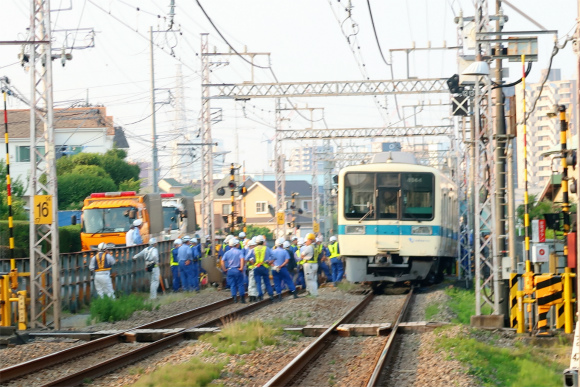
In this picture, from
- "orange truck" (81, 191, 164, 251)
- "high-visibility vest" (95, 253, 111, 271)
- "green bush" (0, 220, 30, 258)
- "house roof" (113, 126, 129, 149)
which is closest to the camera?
"high-visibility vest" (95, 253, 111, 271)

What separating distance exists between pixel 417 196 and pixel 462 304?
11.4 ft

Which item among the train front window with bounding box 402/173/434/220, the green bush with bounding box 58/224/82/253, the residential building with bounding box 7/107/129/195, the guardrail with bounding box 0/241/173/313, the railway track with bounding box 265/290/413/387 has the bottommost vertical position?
the railway track with bounding box 265/290/413/387

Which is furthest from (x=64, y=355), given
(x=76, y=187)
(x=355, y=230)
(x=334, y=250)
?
(x=76, y=187)

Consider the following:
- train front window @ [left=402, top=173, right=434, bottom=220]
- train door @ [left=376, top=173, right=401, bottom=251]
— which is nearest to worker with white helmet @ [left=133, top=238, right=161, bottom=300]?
train door @ [left=376, top=173, right=401, bottom=251]

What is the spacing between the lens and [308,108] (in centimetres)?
4481

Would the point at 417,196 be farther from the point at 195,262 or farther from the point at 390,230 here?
the point at 195,262

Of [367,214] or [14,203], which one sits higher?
[14,203]

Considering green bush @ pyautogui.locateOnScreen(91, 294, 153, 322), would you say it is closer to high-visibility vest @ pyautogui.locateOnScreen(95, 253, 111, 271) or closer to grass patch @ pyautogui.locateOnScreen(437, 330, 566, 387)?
high-visibility vest @ pyautogui.locateOnScreen(95, 253, 111, 271)

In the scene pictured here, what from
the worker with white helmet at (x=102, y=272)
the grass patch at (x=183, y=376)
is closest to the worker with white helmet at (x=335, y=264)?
the worker with white helmet at (x=102, y=272)

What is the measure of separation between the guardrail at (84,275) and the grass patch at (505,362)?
858 centimetres

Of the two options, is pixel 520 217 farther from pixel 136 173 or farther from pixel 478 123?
pixel 136 173

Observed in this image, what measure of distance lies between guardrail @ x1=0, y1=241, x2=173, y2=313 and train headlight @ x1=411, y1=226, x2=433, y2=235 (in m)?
7.29

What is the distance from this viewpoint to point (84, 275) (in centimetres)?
1998

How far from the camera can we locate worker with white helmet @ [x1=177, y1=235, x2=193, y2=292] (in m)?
23.0
